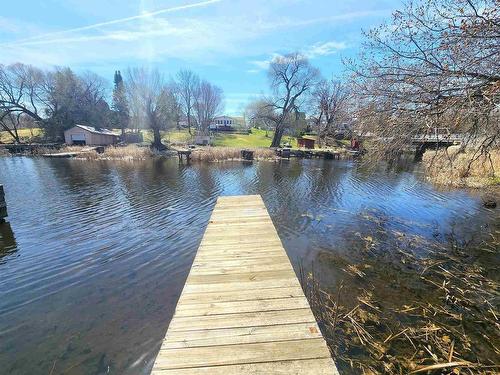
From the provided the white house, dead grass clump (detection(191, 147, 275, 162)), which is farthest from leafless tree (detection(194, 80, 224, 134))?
dead grass clump (detection(191, 147, 275, 162))

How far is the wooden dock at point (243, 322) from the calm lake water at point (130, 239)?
1763 mm

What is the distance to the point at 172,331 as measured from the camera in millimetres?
3156

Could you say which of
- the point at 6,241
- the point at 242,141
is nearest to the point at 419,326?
the point at 6,241

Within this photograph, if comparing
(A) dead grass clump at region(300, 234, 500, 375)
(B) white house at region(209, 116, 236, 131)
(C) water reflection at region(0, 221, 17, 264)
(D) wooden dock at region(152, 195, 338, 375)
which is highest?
(B) white house at region(209, 116, 236, 131)

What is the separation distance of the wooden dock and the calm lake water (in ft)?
5.78

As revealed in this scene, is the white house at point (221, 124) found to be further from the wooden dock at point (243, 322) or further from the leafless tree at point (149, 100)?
the wooden dock at point (243, 322)

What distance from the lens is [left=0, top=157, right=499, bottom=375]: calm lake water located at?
494cm

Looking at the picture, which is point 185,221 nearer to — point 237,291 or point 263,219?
point 263,219

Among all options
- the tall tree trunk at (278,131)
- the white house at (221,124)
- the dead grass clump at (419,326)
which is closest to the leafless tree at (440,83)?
the dead grass clump at (419,326)

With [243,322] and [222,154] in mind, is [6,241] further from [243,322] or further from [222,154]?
[222,154]

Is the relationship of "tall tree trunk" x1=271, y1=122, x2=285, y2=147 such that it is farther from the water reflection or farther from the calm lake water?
the water reflection

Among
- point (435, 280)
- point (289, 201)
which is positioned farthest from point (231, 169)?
point (435, 280)

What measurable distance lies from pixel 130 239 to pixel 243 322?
7371mm

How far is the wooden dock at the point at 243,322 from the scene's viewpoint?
266cm
